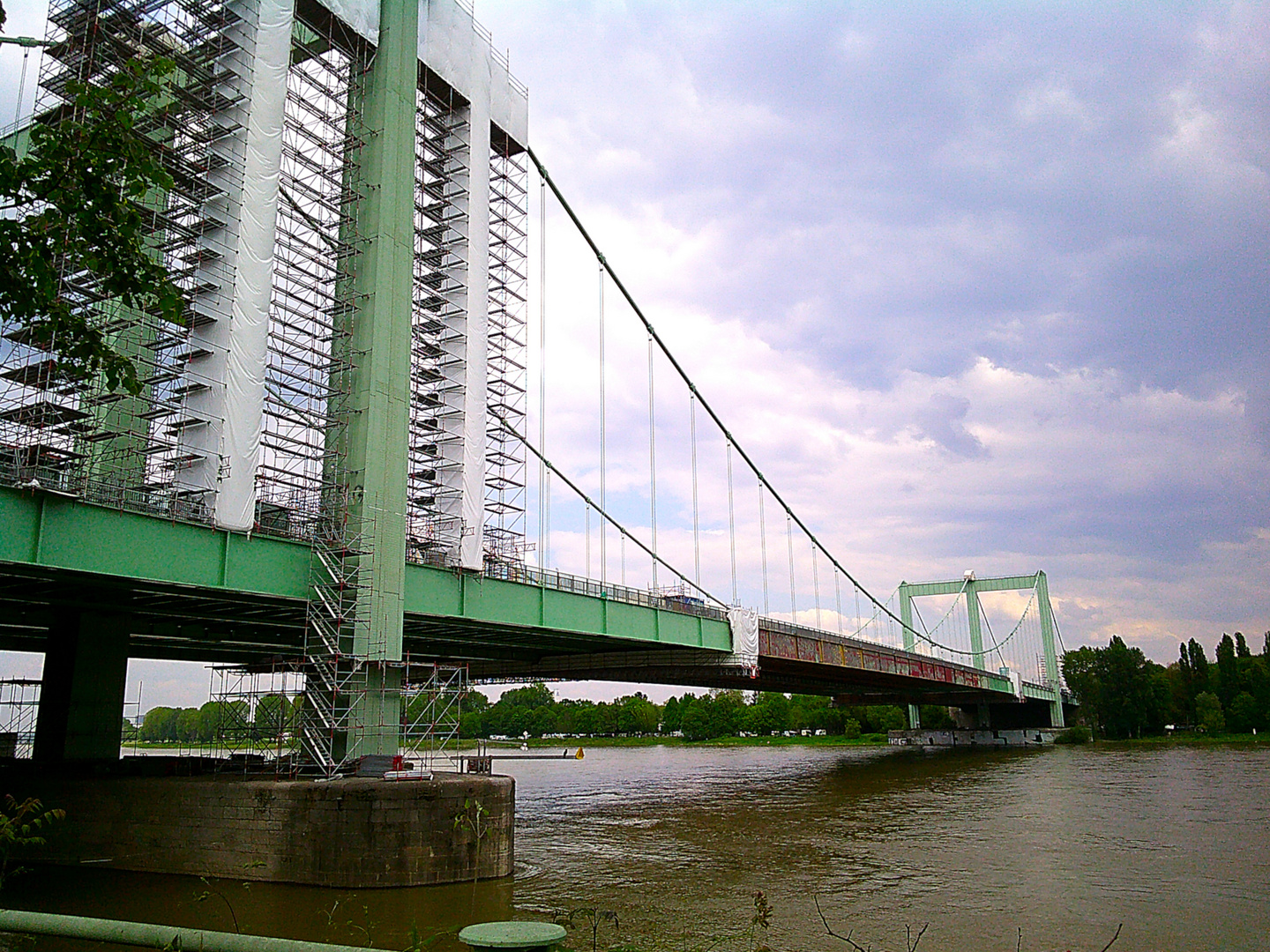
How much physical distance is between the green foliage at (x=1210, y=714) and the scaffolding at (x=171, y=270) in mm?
98400

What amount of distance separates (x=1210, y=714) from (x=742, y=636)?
7459 centimetres

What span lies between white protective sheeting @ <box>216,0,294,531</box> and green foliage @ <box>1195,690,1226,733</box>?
9771cm

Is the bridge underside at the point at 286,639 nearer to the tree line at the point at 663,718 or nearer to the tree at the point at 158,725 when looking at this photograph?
the tree line at the point at 663,718

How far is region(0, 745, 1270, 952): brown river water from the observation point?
15742 millimetres

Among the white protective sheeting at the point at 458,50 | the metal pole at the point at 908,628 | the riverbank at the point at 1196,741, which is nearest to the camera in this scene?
the white protective sheeting at the point at 458,50

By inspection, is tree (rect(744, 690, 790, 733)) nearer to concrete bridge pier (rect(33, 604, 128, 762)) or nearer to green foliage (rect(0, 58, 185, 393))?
concrete bridge pier (rect(33, 604, 128, 762))

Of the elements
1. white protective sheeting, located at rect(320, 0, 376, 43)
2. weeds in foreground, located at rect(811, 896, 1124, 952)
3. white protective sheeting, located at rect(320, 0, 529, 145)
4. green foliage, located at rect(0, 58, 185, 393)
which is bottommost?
weeds in foreground, located at rect(811, 896, 1124, 952)

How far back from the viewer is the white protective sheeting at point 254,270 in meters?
21.9

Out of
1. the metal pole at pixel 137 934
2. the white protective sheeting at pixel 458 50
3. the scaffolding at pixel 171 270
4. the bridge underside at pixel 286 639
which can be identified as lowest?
the metal pole at pixel 137 934

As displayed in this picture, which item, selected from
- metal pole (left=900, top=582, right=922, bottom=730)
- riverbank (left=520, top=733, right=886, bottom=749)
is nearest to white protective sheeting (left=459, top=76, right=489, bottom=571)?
metal pole (left=900, top=582, right=922, bottom=730)

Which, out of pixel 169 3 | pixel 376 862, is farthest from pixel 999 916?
pixel 169 3

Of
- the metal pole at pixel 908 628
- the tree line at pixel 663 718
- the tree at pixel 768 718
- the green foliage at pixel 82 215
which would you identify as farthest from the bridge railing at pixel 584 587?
the tree at pixel 768 718

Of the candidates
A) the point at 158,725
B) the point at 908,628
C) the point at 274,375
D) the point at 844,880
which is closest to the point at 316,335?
the point at 274,375

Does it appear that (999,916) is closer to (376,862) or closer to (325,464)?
(376,862)
